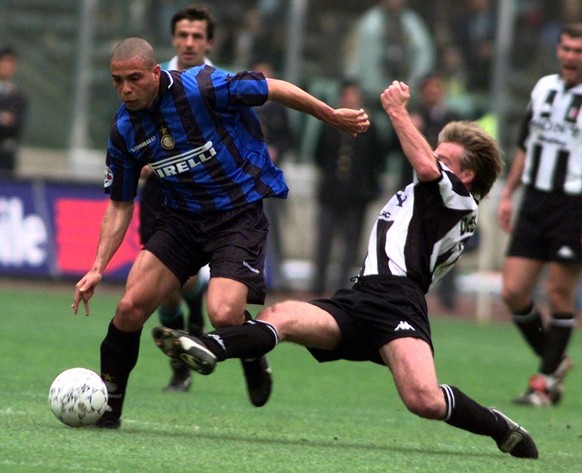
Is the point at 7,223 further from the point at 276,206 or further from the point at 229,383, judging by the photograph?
the point at 229,383

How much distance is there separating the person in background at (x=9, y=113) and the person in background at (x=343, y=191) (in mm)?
3514

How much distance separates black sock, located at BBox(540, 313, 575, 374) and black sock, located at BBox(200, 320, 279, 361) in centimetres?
350

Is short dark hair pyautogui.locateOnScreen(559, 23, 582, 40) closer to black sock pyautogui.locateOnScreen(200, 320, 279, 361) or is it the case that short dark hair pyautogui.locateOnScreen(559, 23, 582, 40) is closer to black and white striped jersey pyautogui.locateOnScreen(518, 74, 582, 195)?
black and white striped jersey pyautogui.locateOnScreen(518, 74, 582, 195)

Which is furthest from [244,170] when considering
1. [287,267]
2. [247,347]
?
[287,267]

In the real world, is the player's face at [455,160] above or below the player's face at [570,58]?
below

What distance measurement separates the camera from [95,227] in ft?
51.1

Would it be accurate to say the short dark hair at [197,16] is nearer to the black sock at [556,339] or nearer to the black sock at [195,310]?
the black sock at [195,310]

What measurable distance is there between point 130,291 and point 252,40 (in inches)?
487

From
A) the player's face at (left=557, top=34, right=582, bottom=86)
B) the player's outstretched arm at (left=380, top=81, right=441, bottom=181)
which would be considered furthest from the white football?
the player's face at (left=557, top=34, right=582, bottom=86)

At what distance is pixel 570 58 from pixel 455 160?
289 cm

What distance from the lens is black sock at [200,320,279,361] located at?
652 centimetres

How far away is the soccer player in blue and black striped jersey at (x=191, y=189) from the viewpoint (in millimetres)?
6961

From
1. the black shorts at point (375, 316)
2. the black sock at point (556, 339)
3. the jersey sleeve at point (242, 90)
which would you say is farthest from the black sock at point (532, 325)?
the jersey sleeve at point (242, 90)

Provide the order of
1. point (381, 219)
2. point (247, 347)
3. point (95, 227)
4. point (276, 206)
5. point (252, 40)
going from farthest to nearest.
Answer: point (252, 40)
point (276, 206)
point (95, 227)
point (381, 219)
point (247, 347)
